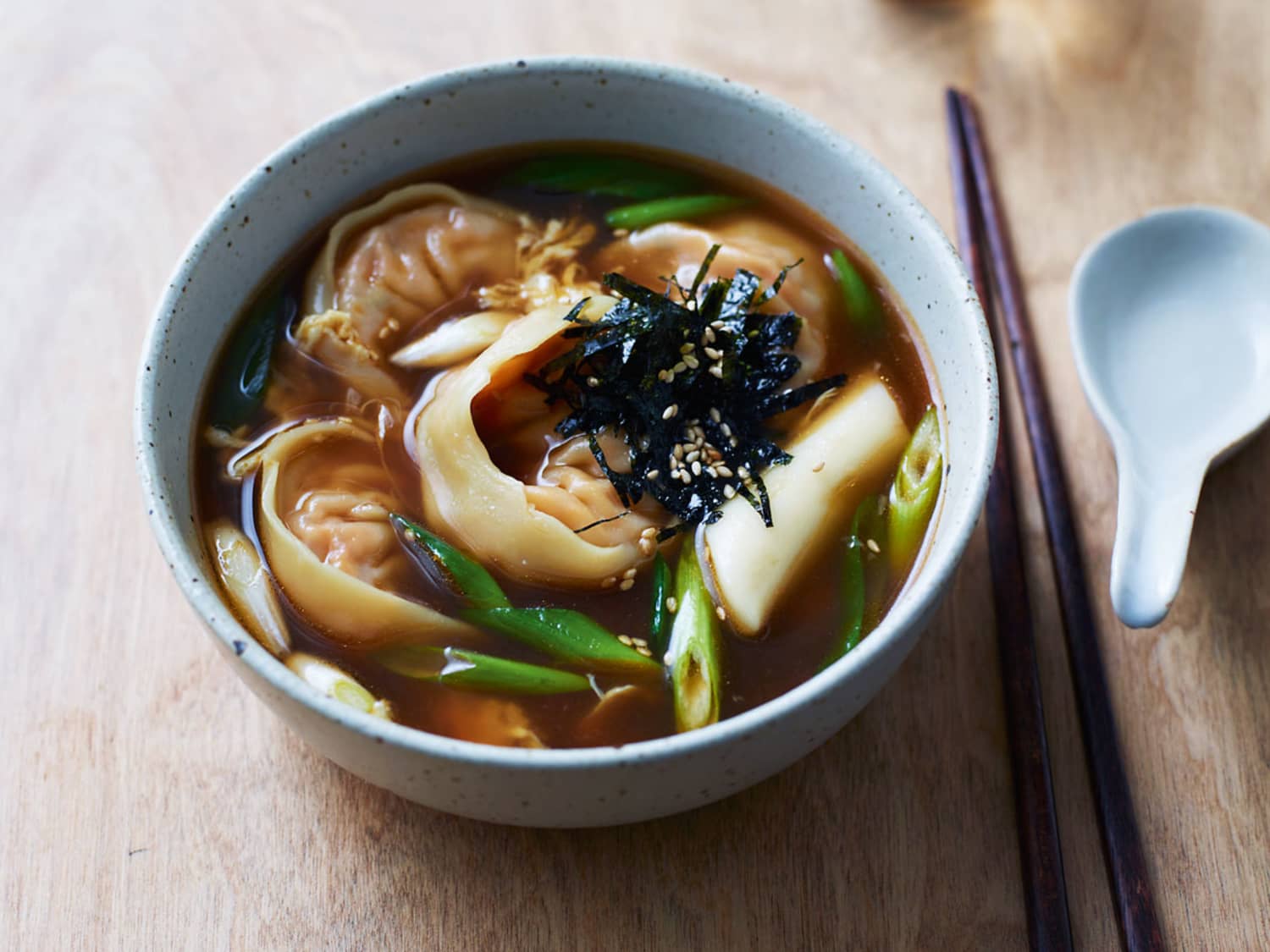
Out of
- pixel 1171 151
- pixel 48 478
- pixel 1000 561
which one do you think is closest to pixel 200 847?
pixel 48 478

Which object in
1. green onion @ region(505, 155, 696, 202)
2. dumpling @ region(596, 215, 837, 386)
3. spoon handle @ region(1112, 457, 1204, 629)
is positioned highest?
green onion @ region(505, 155, 696, 202)

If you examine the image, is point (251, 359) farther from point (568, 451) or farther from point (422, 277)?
point (568, 451)

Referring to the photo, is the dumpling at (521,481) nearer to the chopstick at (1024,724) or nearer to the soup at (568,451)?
the soup at (568,451)

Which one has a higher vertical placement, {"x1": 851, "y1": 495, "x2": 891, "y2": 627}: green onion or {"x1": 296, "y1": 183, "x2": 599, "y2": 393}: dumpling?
{"x1": 296, "y1": 183, "x2": 599, "y2": 393}: dumpling

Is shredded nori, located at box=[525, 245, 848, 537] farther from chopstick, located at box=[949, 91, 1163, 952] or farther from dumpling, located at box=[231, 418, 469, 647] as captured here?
chopstick, located at box=[949, 91, 1163, 952]

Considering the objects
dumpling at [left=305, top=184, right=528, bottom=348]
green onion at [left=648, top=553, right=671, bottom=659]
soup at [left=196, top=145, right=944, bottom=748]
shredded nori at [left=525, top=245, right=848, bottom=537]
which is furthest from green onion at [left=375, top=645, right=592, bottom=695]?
dumpling at [left=305, top=184, right=528, bottom=348]
